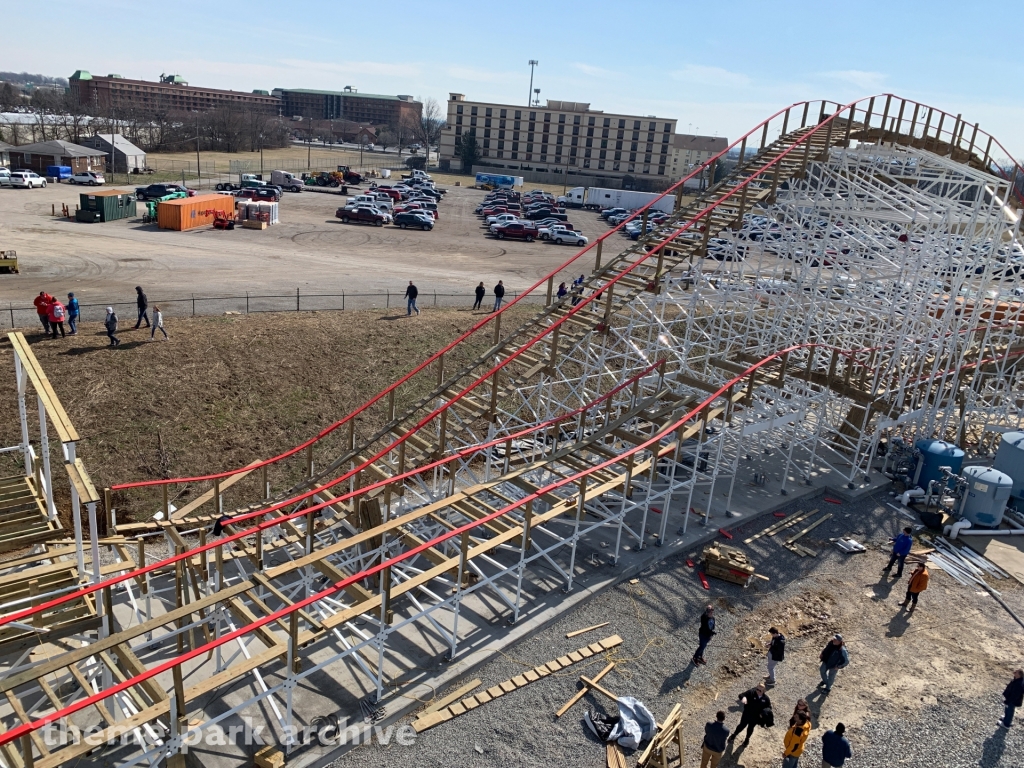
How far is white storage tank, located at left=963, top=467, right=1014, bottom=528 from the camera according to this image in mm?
15875

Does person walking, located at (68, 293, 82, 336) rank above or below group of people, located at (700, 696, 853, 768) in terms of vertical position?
above

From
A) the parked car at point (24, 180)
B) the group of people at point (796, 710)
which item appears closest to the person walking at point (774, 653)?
the group of people at point (796, 710)

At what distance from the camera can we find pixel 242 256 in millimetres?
34281

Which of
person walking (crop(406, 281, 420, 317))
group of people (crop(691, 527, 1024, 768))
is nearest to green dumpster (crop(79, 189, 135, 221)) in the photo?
person walking (crop(406, 281, 420, 317))

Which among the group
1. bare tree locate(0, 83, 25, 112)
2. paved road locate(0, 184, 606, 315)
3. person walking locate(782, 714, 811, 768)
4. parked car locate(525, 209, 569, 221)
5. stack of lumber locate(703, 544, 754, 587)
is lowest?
stack of lumber locate(703, 544, 754, 587)

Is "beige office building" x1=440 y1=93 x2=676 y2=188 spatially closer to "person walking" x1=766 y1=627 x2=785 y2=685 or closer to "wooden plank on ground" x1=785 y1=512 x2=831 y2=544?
"wooden plank on ground" x1=785 y1=512 x2=831 y2=544

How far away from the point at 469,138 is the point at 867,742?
98990mm

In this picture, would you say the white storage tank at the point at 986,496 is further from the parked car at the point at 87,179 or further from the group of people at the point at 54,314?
the parked car at the point at 87,179

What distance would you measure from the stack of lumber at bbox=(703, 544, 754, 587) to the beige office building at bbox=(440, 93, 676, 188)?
94.0 meters

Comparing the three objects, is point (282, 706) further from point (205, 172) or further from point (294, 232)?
point (205, 172)

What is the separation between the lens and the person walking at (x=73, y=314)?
826 inches

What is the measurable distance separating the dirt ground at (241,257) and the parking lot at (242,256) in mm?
46

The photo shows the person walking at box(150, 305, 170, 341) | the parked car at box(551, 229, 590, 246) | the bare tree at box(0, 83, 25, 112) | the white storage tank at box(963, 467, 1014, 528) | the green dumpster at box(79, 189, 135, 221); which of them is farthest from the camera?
the bare tree at box(0, 83, 25, 112)

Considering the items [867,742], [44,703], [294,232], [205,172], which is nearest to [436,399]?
[44,703]
